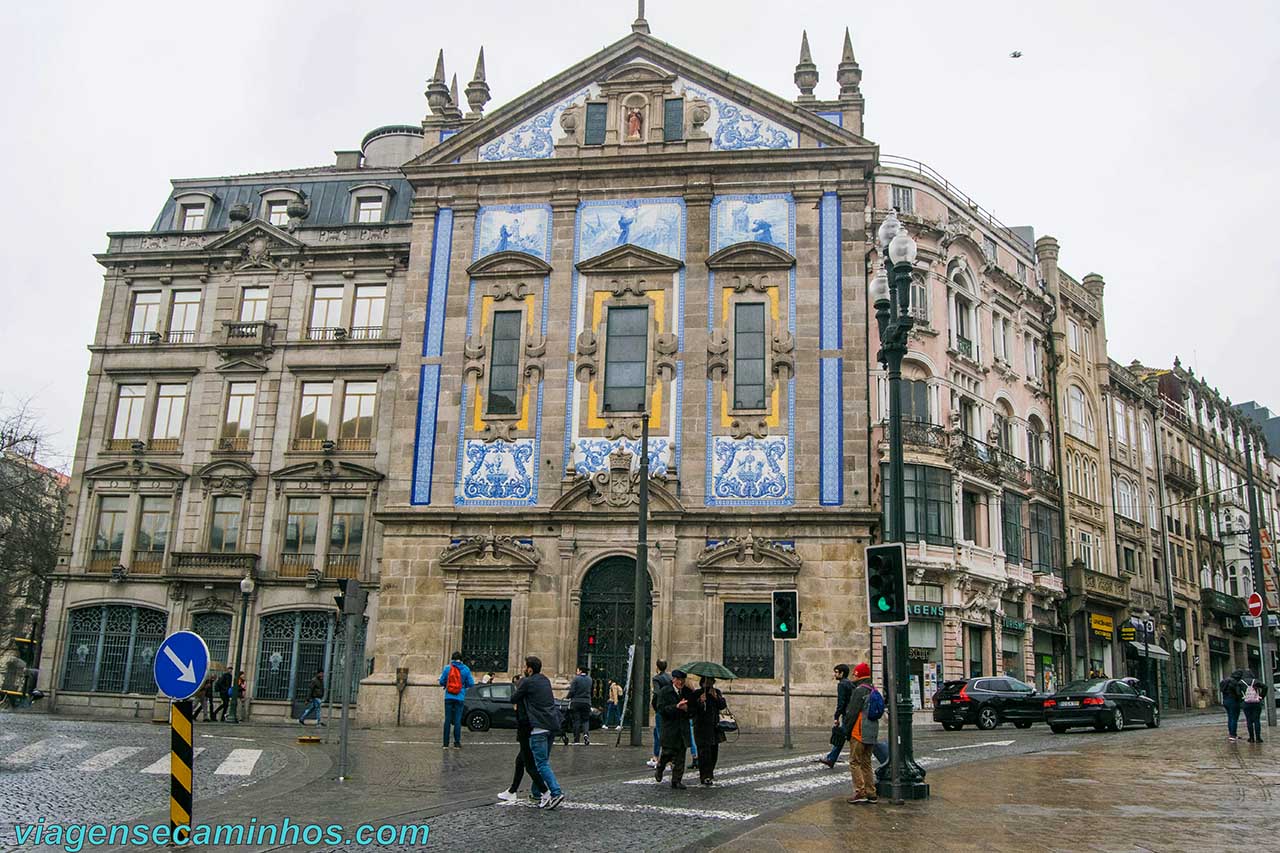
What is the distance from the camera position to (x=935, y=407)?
135 feet

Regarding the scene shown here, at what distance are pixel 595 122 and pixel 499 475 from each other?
11284 millimetres

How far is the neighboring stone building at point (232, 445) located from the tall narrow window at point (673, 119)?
10349mm

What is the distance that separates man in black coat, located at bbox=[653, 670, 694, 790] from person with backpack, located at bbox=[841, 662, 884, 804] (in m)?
2.17

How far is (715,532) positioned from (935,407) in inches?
488

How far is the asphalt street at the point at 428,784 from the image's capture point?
41.0ft

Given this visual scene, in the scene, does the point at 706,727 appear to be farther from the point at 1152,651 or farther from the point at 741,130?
the point at 1152,651

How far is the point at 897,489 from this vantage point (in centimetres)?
1527

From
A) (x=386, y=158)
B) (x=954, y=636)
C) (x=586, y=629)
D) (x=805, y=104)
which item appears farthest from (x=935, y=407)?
(x=386, y=158)

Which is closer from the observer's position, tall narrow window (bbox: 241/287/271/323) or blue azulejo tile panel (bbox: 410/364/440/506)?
blue azulejo tile panel (bbox: 410/364/440/506)

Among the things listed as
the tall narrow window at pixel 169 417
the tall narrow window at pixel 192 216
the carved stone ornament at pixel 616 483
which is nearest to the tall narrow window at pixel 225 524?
the tall narrow window at pixel 169 417

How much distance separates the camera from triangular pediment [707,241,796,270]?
3419cm

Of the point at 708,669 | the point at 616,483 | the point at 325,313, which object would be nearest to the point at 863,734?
the point at 708,669

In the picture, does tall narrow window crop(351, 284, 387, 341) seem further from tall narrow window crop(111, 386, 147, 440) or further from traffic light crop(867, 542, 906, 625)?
traffic light crop(867, 542, 906, 625)

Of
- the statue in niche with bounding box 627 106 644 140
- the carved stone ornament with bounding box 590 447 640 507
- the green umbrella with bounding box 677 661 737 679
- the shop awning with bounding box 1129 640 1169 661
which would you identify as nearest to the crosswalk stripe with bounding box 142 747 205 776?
the green umbrella with bounding box 677 661 737 679
